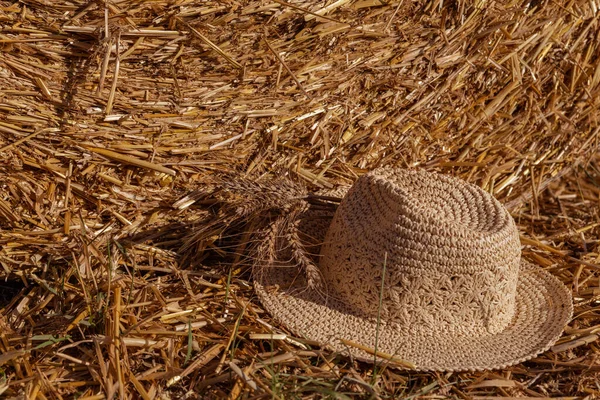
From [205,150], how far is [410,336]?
762 mm

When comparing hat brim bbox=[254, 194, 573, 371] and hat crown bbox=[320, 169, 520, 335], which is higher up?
hat crown bbox=[320, 169, 520, 335]

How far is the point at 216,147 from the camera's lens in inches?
90.2

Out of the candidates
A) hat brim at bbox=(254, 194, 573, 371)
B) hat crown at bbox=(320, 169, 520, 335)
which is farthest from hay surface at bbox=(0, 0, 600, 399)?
hat crown at bbox=(320, 169, 520, 335)

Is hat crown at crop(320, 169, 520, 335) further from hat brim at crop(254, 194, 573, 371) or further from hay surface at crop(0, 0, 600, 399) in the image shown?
hay surface at crop(0, 0, 600, 399)

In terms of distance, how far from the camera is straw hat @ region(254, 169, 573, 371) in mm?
2008

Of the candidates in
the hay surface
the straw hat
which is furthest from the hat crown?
the hay surface

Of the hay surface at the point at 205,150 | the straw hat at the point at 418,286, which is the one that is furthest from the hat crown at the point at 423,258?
the hay surface at the point at 205,150

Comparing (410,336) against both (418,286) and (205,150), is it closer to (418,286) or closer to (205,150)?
(418,286)

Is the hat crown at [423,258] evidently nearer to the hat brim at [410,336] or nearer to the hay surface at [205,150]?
the hat brim at [410,336]

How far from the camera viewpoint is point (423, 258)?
201 centimetres

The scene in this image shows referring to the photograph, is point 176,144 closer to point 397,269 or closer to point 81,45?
point 81,45

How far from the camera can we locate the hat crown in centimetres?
201

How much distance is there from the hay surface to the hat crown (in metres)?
0.16

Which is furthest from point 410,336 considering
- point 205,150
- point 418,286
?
point 205,150
